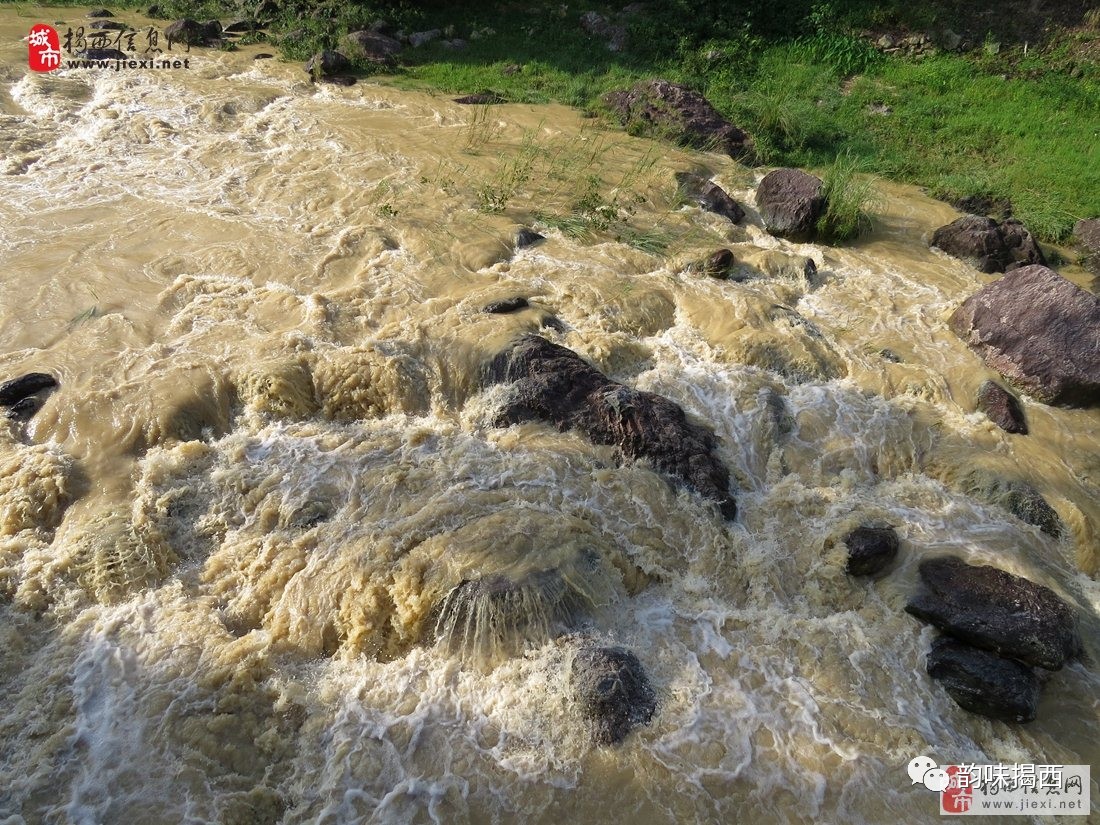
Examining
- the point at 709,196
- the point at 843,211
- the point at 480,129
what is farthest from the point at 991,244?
the point at 480,129

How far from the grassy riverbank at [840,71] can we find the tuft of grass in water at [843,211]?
2.06m

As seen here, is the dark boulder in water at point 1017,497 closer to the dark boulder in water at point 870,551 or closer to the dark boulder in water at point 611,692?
the dark boulder in water at point 870,551

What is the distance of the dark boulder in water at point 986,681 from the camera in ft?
20.0

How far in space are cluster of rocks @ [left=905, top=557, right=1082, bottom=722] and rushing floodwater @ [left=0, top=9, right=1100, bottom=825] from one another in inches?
8.2

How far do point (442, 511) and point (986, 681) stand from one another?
A: 5.21 meters

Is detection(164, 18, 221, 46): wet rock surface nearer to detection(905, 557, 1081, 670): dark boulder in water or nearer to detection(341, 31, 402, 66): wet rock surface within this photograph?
detection(341, 31, 402, 66): wet rock surface

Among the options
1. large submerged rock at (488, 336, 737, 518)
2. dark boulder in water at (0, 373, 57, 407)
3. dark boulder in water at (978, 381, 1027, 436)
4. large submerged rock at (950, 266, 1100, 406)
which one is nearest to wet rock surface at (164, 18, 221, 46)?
dark boulder in water at (0, 373, 57, 407)

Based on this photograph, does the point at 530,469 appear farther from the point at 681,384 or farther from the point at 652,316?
the point at 652,316

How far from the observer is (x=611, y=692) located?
5.86 m

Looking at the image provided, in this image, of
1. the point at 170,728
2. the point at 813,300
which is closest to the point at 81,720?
the point at 170,728

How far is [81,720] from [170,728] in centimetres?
73

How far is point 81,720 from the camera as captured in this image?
558 centimetres

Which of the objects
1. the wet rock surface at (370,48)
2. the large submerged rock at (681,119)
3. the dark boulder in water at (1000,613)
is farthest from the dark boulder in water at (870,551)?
the wet rock surface at (370,48)

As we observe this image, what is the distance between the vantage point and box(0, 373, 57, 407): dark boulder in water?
311 inches
